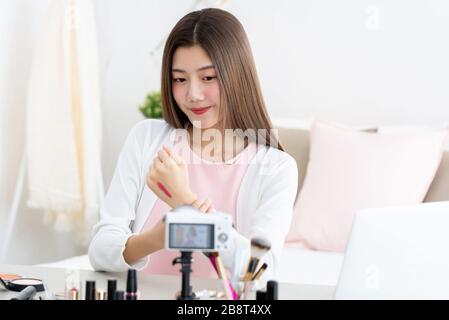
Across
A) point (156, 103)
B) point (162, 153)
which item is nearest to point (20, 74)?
point (156, 103)

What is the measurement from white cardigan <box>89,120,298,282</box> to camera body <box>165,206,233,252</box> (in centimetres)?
43

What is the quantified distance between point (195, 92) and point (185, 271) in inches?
18.7

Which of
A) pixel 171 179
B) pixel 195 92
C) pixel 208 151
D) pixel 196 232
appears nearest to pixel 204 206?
pixel 171 179

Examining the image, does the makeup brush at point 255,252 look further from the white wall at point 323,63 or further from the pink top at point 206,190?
the white wall at point 323,63

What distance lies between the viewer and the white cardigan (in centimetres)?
140

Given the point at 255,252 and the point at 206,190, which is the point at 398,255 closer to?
the point at 255,252

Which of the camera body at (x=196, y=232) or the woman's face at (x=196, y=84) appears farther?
the woman's face at (x=196, y=84)

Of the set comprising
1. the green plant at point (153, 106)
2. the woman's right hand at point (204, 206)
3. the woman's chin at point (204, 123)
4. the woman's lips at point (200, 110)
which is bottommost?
the green plant at point (153, 106)

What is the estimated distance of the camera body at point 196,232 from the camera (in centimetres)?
95

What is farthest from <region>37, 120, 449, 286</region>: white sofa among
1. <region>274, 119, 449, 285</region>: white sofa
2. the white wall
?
the white wall

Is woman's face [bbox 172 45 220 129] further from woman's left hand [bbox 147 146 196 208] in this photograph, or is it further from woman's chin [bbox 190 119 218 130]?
woman's left hand [bbox 147 146 196 208]

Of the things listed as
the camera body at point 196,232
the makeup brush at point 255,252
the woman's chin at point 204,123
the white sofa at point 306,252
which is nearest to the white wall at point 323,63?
the white sofa at point 306,252

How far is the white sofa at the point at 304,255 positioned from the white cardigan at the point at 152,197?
72cm
